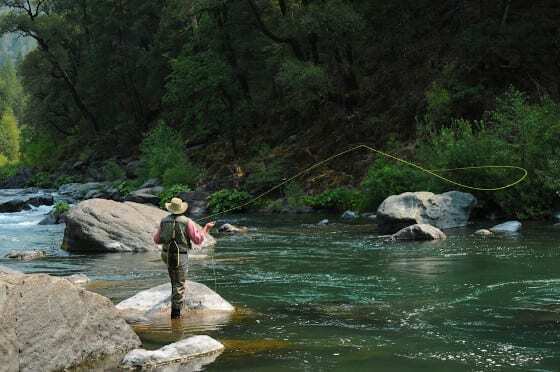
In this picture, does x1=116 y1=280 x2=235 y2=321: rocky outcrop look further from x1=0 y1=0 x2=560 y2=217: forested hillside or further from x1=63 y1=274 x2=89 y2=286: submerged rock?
x1=0 y1=0 x2=560 y2=217: forested hillside

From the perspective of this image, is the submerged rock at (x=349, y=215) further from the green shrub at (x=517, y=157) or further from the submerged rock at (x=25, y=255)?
the submerged rock at (x=25, y=255)

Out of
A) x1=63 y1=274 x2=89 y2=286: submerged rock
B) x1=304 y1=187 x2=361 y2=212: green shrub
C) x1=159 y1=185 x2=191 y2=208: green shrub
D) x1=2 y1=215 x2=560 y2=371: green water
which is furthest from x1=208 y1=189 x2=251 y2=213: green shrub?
x1=63 y1=274 x2=89 y2=286: submerged rock

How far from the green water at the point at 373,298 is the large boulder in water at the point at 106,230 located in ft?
1.99

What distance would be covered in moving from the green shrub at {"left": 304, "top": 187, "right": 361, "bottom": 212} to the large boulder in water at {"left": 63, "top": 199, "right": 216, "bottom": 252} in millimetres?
7542

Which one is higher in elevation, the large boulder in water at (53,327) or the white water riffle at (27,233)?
the large boulder in water at (53,327)

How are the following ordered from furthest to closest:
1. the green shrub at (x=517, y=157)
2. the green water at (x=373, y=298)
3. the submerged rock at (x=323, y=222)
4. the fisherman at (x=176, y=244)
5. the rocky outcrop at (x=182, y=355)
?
the submerged rock at (x=323, y=222) → the green shrub at (x=517, y=157) → the fisherman at (x=176, y=244) → the green water at (x=373, y=298) → the rocky outcrop at (x=182, y=355)

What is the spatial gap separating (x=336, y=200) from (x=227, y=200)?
509 cm

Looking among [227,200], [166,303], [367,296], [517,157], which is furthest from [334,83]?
[166,303]

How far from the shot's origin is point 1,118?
104 metres

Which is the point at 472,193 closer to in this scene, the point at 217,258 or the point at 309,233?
the point at 309,233

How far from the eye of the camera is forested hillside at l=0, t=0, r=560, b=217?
19641mm

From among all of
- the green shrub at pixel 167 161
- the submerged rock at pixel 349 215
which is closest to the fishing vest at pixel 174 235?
the submerged rock at pixel 349 215

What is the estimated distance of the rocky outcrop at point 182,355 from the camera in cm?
653

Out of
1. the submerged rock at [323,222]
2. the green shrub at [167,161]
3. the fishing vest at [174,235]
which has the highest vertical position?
the green shrub at [167,161]
